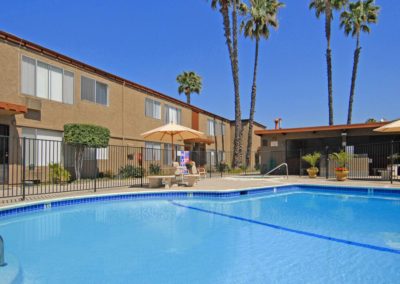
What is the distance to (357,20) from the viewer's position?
97.9 feet

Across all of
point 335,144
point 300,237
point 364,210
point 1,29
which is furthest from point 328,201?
point 1,29

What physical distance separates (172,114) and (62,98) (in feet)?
34.9

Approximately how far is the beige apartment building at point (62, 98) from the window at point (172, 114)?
149 millimetres

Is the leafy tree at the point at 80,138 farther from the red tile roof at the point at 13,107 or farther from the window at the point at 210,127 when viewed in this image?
the window at the point at 210,127

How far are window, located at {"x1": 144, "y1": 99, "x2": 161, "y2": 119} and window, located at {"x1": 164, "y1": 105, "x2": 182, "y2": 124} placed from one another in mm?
A: 888

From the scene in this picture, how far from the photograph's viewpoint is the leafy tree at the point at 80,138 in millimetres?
15008

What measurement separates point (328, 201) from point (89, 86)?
41.5 ft

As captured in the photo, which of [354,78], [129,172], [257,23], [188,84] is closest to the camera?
[129,172]

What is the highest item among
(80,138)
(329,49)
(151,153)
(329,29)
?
(329,29)

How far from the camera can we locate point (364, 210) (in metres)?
9.66

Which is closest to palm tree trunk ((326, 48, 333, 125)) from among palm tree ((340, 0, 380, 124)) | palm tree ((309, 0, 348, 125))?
palm tree ((309, 0, 348, 125))

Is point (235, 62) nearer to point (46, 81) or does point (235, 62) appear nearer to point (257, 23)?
point (257, 23)

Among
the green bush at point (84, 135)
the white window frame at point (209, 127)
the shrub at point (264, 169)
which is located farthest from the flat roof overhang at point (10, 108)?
the white window frame at point (209, 127)

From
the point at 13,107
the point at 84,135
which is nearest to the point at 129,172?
the point at 84,135
